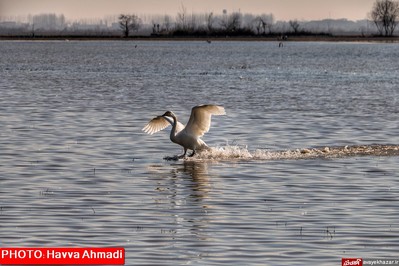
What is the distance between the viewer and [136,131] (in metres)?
31.8

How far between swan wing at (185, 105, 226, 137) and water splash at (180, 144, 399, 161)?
22.2 inches

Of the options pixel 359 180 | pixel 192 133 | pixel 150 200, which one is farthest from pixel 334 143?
pixel 150 200

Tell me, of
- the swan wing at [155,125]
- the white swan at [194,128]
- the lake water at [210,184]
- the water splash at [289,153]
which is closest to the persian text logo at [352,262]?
the lake water at [210,184]

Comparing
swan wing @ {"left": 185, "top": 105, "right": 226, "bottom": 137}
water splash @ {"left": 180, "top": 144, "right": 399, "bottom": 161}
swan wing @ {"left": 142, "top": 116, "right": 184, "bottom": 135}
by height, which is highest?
swan wing @ {"left": 185, "top": 105, "right": 226, "bottom": 137}

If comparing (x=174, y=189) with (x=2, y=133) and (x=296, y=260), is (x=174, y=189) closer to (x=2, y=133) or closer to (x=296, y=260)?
(x=296, y=260)

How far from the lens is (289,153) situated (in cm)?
2598

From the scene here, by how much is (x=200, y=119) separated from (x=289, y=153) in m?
2.24

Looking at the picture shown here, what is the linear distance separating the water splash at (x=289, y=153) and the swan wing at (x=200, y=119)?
22.2 inches

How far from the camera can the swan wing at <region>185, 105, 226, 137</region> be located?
81.2ft

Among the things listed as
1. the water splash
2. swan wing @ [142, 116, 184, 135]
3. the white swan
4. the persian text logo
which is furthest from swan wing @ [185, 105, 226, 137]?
the persian text logo

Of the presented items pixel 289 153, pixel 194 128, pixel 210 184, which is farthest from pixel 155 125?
pixel 210 184

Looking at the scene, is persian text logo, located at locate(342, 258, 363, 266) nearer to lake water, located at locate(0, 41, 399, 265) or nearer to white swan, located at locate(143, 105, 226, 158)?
lake water, located at locate(0, 41, 399, 265)

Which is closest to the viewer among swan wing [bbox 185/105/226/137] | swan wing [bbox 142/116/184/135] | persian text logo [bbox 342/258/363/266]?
persian text logo [bbox 342/258/363/266]

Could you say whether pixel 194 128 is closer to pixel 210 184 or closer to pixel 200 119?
pixel 200 119
